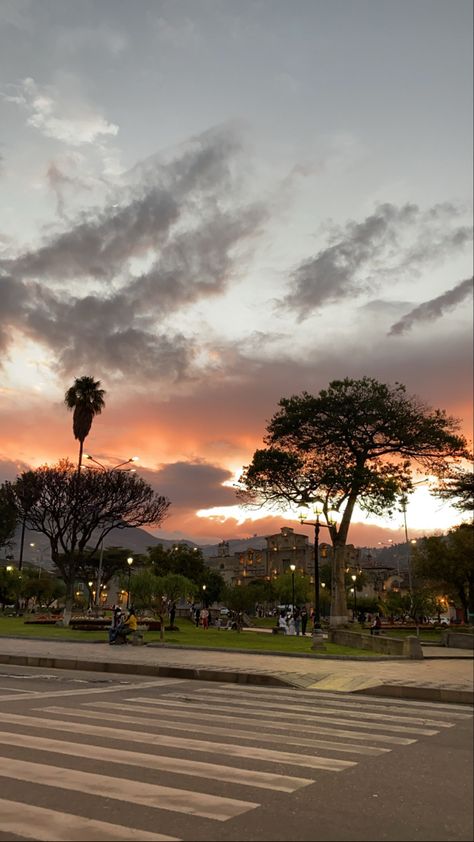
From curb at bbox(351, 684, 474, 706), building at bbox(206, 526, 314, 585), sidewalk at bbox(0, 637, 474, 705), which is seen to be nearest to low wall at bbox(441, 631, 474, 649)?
sidewalk at bbox(0, 637, 474, 705)

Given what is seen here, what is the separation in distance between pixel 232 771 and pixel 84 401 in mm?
46606

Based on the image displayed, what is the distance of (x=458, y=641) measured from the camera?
3009 centimetres

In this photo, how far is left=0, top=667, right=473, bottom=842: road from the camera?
517 cm

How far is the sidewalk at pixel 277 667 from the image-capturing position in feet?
46.9

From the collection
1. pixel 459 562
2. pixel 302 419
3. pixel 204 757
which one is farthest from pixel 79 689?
pixel 459 562

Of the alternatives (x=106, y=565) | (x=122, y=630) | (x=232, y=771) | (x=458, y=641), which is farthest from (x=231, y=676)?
(x=106, y=565)

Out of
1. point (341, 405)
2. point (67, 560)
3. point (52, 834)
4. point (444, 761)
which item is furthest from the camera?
point (67, 560)

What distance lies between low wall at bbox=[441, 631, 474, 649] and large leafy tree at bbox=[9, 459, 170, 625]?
86.9 feet

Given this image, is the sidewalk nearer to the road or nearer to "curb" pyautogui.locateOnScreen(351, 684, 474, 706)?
"curb" pyautogui.locateOnScreen(351, 684, 474, 706)

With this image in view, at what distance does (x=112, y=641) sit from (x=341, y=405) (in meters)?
20.2

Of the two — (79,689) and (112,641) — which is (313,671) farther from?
(112,641)

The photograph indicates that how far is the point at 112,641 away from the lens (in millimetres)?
26547

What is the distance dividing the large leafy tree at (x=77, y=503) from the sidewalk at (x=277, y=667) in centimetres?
2379

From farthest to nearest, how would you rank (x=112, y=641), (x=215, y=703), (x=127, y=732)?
(x=112, y=641)
(x=215, y=703)
(x=127, y=732)
